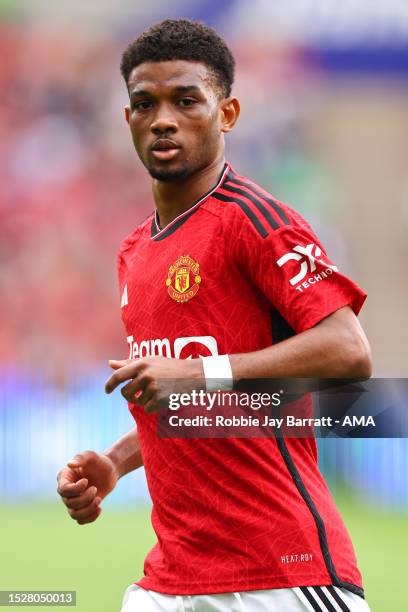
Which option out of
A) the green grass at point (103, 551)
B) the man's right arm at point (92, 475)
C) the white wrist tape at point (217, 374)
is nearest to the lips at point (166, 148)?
the white wrist tape at point (217, 374)

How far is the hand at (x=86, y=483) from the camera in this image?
2312 millimetres

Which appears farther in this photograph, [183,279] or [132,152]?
[132,152]

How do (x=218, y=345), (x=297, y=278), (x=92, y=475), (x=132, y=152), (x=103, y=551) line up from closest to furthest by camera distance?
(x=297, y=278)
(x=218, y=345)
(x=92, y=475)
(x=103, y=551)
(x=132, y=152)

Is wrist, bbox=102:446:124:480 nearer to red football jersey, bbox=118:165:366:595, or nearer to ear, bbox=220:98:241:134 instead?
red football jersey, bbox=118:165:366:595

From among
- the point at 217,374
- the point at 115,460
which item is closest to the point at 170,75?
the point at 217,374

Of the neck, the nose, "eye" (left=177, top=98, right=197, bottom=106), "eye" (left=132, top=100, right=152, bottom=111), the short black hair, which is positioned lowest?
the neck

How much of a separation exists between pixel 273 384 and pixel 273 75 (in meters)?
10.4

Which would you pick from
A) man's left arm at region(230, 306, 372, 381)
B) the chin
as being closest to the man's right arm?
man's left arm at region(230, 306, 372, 381)

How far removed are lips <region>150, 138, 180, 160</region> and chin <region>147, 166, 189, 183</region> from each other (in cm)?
3

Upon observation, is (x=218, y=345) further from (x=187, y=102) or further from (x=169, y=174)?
(x=187, y=102)

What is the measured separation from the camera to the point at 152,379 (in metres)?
1.84

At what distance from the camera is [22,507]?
878 cm

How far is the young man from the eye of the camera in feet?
6.37

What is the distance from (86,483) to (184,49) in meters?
1.12
